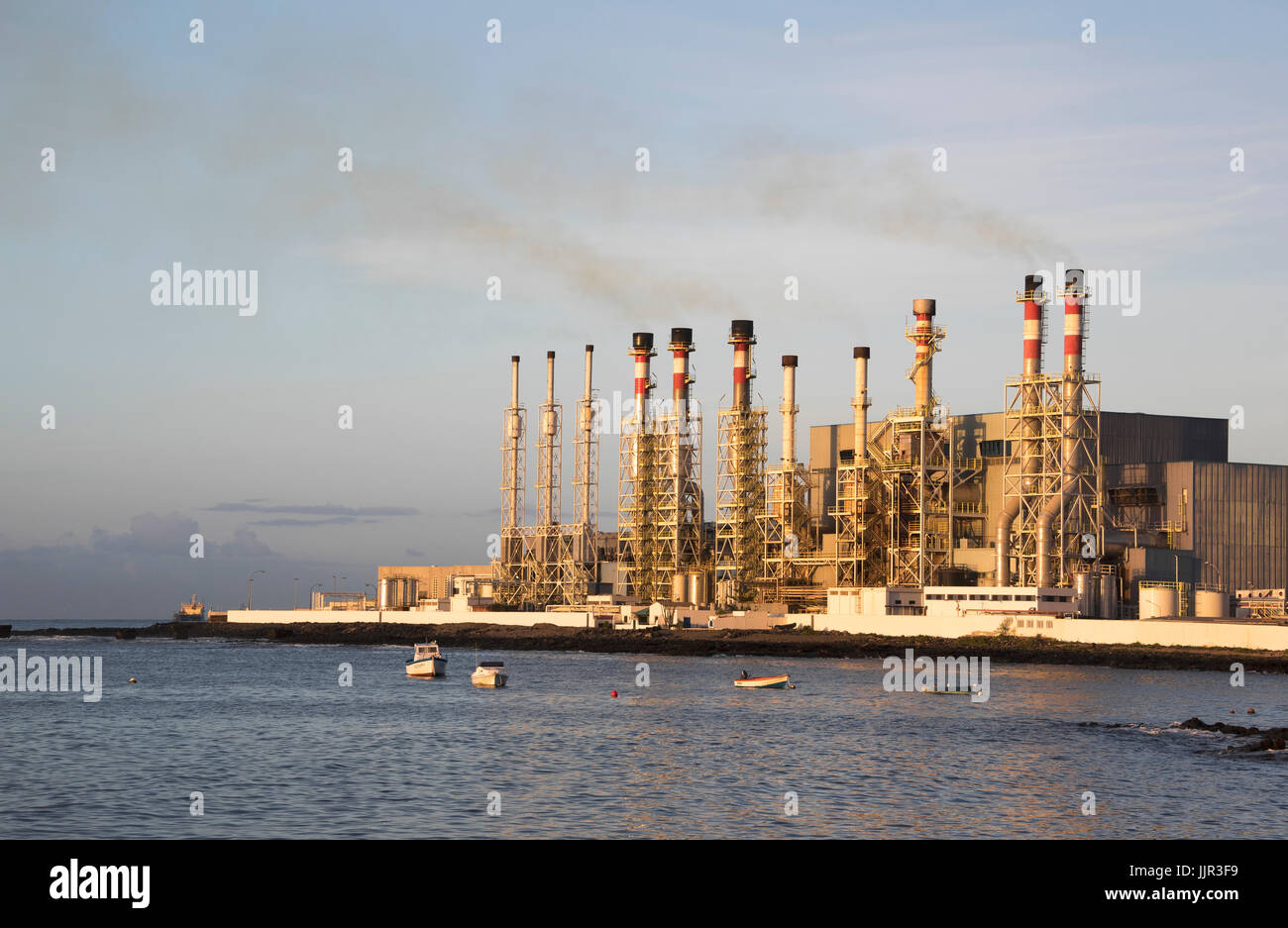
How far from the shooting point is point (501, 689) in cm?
8875

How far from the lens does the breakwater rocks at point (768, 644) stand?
107 metres

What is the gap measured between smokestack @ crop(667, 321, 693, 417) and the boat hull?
62.5m

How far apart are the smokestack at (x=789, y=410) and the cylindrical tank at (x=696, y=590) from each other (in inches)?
656

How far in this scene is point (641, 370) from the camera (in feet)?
534

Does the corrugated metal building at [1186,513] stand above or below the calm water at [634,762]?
above

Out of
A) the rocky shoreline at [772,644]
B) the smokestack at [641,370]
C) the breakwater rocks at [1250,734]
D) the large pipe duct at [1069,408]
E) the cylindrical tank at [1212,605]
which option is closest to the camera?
the breakwater rocks at [1250,734]

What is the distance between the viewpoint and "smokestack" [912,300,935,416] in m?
140

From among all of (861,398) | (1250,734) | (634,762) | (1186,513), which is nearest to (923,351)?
(861,398)

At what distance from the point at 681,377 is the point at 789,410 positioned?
13183 mm

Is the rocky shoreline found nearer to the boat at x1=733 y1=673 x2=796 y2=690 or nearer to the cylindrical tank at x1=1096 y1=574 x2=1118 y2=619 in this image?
the cylindrical tank at x1=1096 y1=574 x2=1118 y2=619

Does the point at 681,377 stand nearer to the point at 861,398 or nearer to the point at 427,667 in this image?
the point at 861,398

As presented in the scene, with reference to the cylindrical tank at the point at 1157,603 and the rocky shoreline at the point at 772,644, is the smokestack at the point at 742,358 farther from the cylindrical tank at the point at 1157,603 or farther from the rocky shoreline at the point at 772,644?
the cylindrical tank at the point at 1157,603

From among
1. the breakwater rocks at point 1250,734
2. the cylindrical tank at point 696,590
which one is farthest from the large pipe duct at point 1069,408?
the breakwater rocks at point 1250,734

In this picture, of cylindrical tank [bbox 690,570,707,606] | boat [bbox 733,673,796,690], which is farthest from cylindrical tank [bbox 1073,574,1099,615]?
cylindrical tank [bbox 690,570,707,606]
